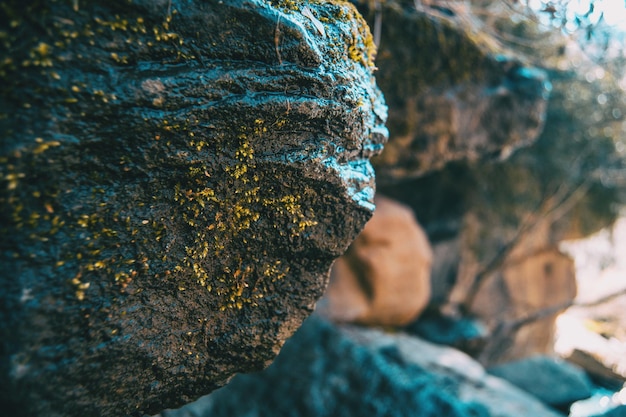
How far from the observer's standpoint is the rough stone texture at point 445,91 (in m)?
3.21

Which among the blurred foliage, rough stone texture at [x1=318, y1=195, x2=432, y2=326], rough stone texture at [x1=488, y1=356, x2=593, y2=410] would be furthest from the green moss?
the blurred foliage

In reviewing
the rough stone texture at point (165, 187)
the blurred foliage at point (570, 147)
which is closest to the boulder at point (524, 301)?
the blurred foliage at point (570, 147)

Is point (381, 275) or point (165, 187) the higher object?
point (165, 187)

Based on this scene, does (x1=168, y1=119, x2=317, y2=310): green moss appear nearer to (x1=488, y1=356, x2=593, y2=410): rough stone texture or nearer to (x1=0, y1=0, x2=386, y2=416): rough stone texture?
(x1=0, y1=0, x2=386, y2=416): rough stone texture

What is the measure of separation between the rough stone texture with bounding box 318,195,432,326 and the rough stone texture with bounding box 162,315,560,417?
33.4 inches

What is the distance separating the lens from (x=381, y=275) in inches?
196

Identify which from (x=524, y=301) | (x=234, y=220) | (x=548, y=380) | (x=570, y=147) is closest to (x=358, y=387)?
(x=234, y=220)

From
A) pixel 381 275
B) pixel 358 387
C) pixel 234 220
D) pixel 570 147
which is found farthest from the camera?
pixel 570 147

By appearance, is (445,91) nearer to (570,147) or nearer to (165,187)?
(165,187)

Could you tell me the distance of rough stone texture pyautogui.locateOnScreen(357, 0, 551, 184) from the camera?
321 cm

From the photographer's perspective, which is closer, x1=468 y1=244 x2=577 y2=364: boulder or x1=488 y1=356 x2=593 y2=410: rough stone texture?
x1=488 y1=356 x2=593 y2=410: rough stone texture

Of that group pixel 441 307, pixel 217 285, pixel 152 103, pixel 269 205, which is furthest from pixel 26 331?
pixel 441 307

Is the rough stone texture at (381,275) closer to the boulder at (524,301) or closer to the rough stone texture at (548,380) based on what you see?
the rough stone texture at (548,380)

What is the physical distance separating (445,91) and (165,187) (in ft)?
10.1
